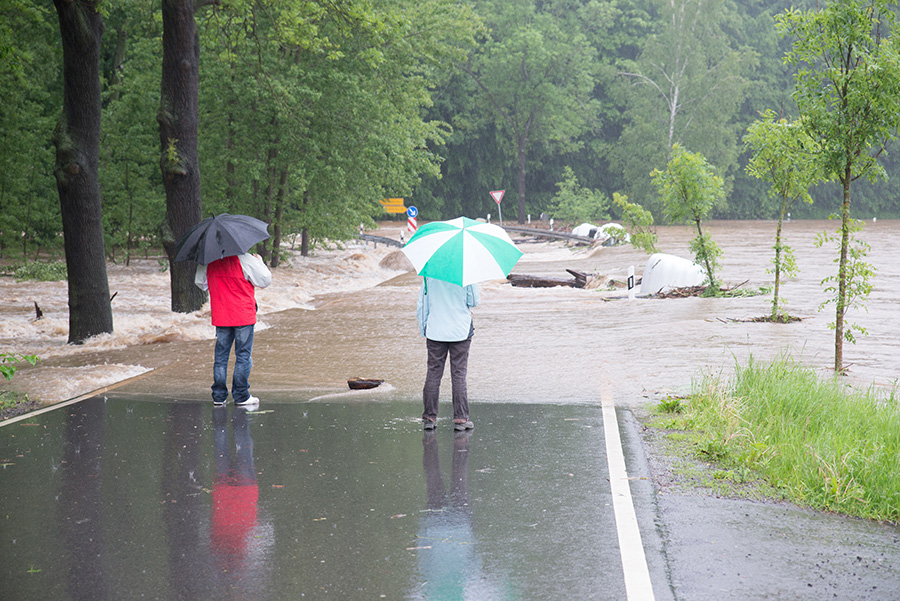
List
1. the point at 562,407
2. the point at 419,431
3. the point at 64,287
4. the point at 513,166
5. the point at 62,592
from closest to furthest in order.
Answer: the point at 62,592 → the point at 419,431 → the point at 562,407 → the point at 64,287 → the point at 513,166

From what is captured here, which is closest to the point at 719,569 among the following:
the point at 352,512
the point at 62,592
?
the point at 352,512

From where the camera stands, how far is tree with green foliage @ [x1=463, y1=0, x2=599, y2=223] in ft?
204

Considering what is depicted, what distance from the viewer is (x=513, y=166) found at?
70.1 meters

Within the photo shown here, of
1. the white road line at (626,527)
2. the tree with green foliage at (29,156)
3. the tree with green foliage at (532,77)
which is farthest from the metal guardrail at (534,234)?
the white road line at (626,527)

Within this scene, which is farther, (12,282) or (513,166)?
(513,166)

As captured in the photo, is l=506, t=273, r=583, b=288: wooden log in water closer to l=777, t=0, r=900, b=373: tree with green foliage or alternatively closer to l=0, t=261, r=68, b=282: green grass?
l=0, t=261, r=68, b=282: green grass

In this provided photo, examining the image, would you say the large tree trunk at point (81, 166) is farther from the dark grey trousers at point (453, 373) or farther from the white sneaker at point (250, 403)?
the dark grey trousers at point (453, 373)

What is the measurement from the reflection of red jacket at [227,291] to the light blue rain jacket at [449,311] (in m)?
2.41

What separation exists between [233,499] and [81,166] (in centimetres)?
938

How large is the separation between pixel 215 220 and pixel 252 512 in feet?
13.9

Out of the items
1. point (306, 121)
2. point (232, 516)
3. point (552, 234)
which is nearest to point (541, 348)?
point (232, 516)

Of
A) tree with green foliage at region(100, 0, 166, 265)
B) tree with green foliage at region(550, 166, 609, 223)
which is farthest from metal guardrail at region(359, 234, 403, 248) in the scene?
tree with green foliage at region(550, 166, 609, 223)

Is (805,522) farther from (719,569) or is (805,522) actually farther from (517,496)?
(517,496)

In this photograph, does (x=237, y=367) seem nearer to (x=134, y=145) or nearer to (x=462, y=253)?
(x=462, y=253)
